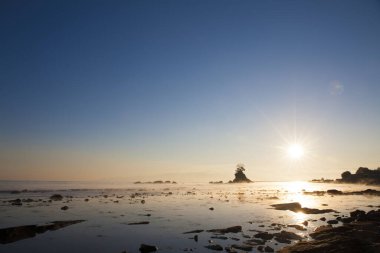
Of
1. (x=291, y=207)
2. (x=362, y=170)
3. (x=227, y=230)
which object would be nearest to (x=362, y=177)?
(x=362, y=170)

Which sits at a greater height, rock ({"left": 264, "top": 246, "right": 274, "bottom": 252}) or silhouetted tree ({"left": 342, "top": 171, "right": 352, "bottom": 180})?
silhouetted tree ({"left": 342, "top": 171, "right": 352, "bottom": 180})

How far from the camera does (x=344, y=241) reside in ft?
79.7

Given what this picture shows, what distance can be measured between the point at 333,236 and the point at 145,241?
56.0 feet

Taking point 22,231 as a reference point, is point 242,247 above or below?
below

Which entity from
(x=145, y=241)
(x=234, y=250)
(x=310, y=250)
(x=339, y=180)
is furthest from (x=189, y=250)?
(x=339, y=180)

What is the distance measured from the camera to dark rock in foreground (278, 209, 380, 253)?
22.7 meters

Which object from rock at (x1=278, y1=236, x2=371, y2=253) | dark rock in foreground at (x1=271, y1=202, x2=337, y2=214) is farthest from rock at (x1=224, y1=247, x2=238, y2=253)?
dark rock in foreground at (x1=271, y1=202, x2=337, y2=214)

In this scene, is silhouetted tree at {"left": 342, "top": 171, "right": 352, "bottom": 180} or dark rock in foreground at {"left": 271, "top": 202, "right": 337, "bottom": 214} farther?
silhouetted tree at {"left": 342, "top": 171, "right": 352, "bottom": 180}

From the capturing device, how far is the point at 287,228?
3528 cm

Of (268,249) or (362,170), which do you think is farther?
(362,170)

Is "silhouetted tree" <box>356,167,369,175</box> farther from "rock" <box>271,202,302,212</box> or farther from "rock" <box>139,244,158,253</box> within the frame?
"rock" <box>139,244,158,253</box>

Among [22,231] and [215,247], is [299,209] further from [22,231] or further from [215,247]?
[22,231]

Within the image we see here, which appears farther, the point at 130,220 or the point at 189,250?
the point at 130,220

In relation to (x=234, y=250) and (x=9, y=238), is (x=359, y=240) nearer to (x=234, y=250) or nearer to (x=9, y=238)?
(x=234, y=250)
